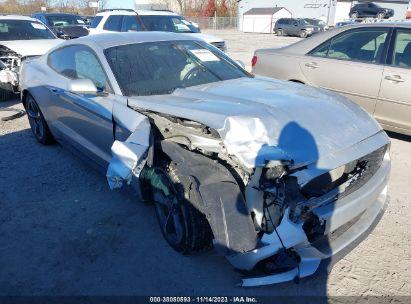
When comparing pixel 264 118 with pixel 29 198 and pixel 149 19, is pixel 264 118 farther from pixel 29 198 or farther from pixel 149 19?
pixel 149 19

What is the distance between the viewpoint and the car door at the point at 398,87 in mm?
4648

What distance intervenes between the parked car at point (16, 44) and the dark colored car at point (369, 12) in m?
36.6

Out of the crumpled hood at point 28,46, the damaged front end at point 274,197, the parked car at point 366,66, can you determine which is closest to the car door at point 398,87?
the parked car at point 366,66

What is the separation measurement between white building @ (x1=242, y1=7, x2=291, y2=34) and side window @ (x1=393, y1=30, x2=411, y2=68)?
40594 millimetres

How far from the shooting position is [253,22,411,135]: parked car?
4738 millimetres

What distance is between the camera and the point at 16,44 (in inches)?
320

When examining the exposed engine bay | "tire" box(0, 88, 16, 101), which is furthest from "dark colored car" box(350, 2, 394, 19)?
"tire" box(0, 88, 16, 101)

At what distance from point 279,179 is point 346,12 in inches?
1841

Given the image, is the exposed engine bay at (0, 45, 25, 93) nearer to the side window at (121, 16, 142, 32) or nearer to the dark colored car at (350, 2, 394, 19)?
the side window at (121, 16, 142, 32)

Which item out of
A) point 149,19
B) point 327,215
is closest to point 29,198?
point 327,215

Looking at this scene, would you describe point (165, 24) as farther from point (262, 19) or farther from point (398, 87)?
point (262, 19)

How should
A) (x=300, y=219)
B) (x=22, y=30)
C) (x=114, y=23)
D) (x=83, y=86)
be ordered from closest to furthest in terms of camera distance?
(x=300, y=219) → (x=83, y=86) → (x=22, y=30) → (x=114, y=23)

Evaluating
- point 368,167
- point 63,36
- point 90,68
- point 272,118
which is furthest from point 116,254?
point 63,36

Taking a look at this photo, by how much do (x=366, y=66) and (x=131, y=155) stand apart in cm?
367
